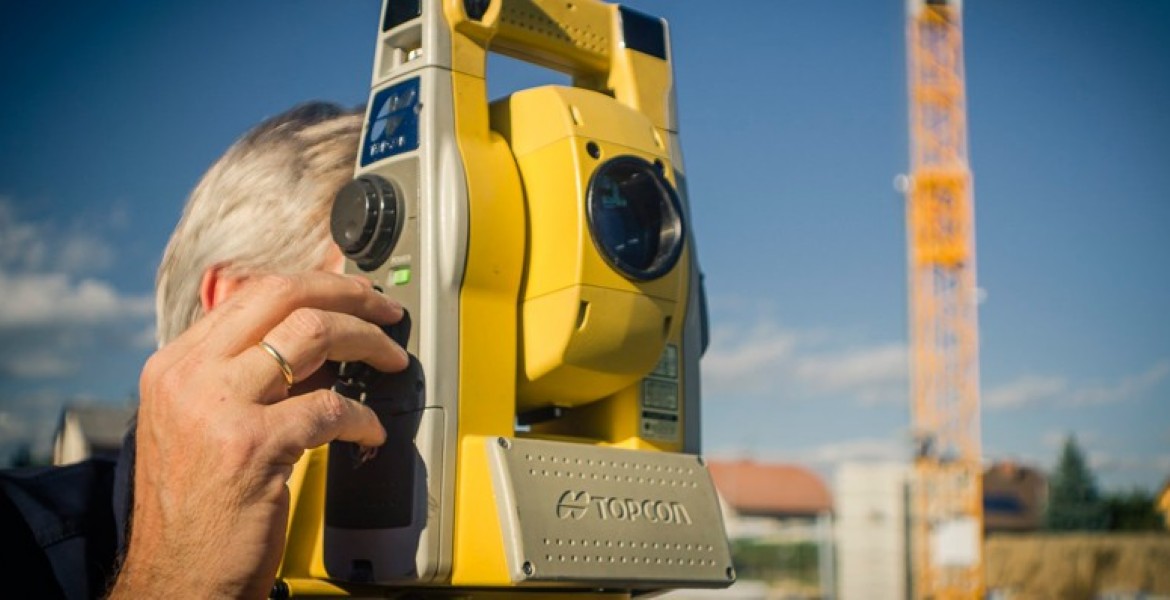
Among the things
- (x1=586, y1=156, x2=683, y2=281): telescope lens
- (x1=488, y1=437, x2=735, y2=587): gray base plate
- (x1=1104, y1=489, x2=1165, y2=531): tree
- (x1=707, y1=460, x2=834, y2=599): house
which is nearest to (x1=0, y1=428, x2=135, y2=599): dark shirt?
(x1=488, y1=437, x2=735, y2=587): gray base plate

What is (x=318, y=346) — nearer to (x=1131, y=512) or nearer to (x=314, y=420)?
(x=314, y=420)

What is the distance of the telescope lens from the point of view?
1646 mm

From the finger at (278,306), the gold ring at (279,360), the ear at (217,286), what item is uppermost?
the ear at (217,286)

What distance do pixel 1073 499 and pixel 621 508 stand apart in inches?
2018

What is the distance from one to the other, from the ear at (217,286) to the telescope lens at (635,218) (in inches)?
24.6

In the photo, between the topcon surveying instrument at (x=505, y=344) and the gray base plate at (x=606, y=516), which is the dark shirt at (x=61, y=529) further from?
the gray base plate at (x=606, y=516)

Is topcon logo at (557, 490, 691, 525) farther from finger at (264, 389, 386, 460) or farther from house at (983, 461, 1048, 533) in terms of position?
house at (983, 461, 1048, 533)

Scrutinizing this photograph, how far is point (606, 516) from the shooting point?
1.58 meters

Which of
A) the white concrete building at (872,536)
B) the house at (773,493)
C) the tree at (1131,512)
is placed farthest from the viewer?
the house at (773,493)

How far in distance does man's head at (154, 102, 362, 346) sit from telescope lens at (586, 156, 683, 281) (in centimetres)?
48

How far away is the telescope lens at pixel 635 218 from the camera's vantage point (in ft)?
5.40

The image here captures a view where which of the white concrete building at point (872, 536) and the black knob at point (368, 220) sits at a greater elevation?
the black knob at point (368, 220)

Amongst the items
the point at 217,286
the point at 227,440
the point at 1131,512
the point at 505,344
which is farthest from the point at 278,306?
the point at 1131,512

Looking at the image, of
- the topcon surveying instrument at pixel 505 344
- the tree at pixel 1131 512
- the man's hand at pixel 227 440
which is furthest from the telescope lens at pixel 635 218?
the tree at pixel 1131 512
